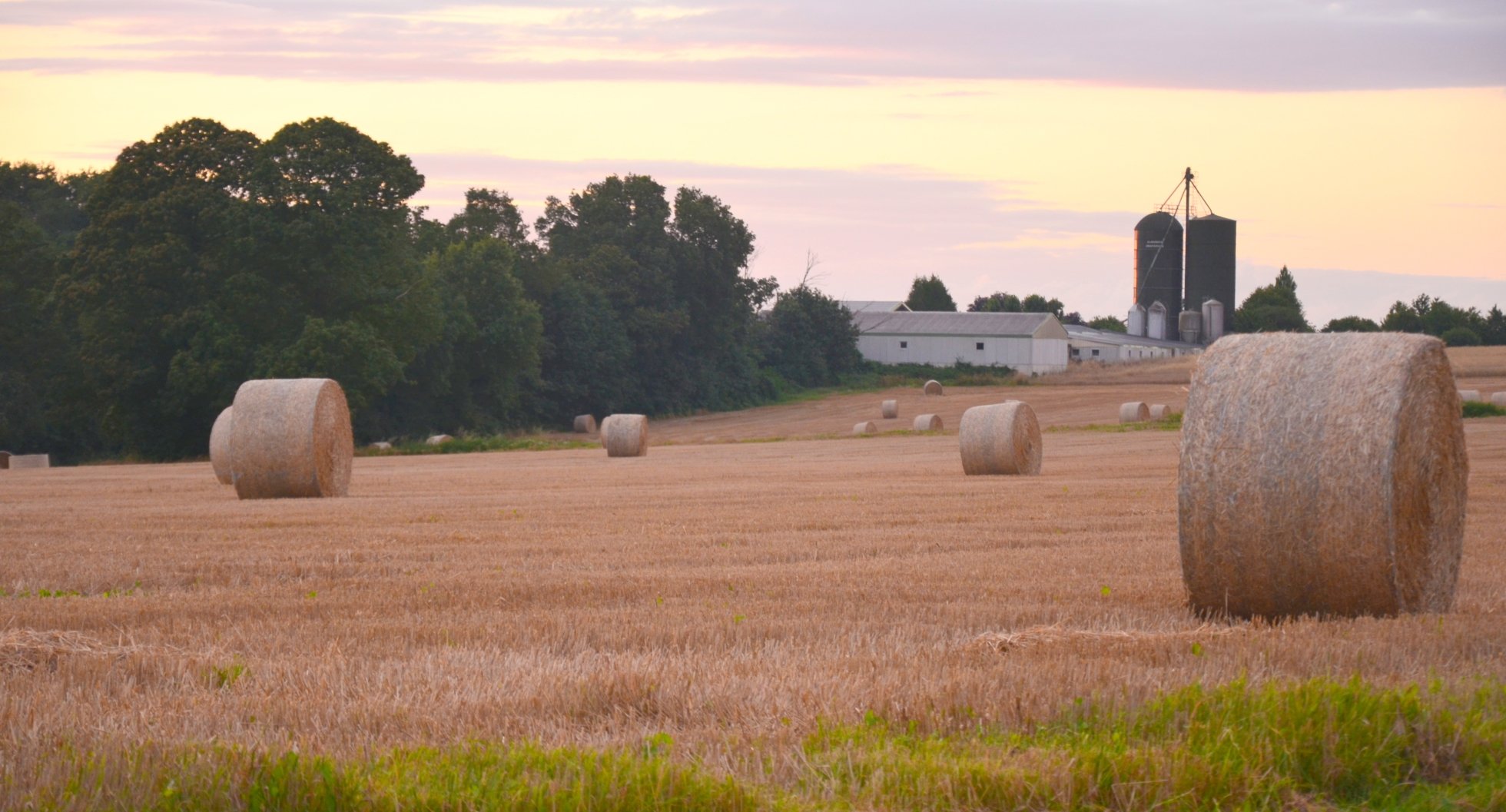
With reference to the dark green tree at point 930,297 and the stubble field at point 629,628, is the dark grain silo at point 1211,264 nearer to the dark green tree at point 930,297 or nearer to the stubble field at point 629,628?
the dark green tree at point 930,297

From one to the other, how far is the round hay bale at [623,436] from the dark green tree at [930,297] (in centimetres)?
10824

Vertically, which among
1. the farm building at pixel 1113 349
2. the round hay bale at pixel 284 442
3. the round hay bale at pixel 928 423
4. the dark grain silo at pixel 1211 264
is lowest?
the round hay bale at pixel 928 423

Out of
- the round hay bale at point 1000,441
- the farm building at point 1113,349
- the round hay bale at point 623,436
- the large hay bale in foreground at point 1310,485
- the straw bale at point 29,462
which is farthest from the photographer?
the farm building at point 1113,349

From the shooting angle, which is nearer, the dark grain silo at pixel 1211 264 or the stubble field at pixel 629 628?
the stubble field at pixel 629 628

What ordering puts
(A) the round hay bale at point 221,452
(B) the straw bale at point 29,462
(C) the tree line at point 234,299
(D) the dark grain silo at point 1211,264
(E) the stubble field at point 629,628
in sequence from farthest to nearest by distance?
1. (D) the dark grain silo at point 1211,264
2. (C) the tree line at point 234,299
3. (B) the straw bale at point 29,462
4. (A) the round hay bale at point 221,452
5. (E) the stubble field at point 629,628

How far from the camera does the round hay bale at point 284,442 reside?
68.1 ft

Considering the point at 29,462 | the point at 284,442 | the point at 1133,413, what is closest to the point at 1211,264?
the point at 1133,413

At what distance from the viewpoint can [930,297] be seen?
147 m

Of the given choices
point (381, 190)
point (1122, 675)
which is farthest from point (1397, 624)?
point (381, 190)

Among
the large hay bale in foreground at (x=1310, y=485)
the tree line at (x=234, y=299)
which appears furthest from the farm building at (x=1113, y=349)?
the large hay bale in foreground at (x=1310, y=485)

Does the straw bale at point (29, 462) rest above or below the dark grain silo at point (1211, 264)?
below

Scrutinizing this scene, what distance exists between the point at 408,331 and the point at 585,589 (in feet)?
143

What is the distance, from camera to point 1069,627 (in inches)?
290

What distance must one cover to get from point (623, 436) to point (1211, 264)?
8996cm
